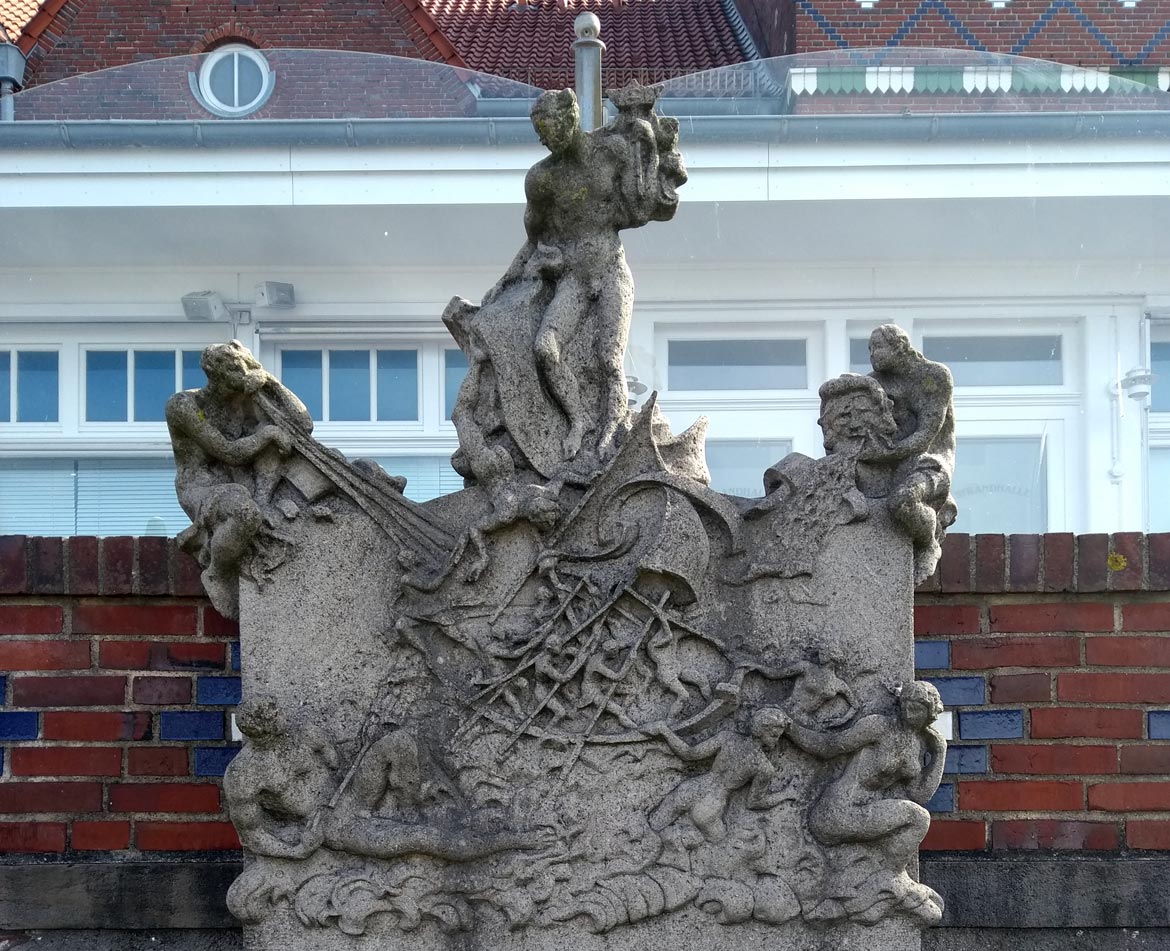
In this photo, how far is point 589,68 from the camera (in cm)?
811

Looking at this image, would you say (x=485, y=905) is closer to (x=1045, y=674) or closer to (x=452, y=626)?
(x=452, y=626)

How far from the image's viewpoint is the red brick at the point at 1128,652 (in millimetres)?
5023

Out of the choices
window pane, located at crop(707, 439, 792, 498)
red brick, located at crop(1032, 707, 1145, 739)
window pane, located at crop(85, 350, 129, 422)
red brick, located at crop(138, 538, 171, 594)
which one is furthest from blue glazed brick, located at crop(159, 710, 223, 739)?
window pane, located at crop(85, 350, 129, 422)

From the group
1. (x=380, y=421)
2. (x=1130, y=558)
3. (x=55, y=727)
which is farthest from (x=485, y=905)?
(x=380, y=421)

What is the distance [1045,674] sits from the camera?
5.04 metres

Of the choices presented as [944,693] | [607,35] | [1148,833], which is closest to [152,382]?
[607,35]

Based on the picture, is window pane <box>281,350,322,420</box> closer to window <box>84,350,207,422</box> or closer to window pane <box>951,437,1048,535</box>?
window <box>84,350,207,422</box>

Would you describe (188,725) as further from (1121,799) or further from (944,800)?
(1121,799)

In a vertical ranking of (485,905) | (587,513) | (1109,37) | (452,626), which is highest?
(1109,37)

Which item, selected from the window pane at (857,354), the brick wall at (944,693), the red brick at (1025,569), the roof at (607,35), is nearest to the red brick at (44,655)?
the brick wall at (944,693)

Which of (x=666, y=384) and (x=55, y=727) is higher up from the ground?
(x=666, y=384)

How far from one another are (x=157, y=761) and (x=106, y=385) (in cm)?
631

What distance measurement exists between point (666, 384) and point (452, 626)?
676 centimetres

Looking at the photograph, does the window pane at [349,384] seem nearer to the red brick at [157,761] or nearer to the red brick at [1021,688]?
the red brick at [157,761]
